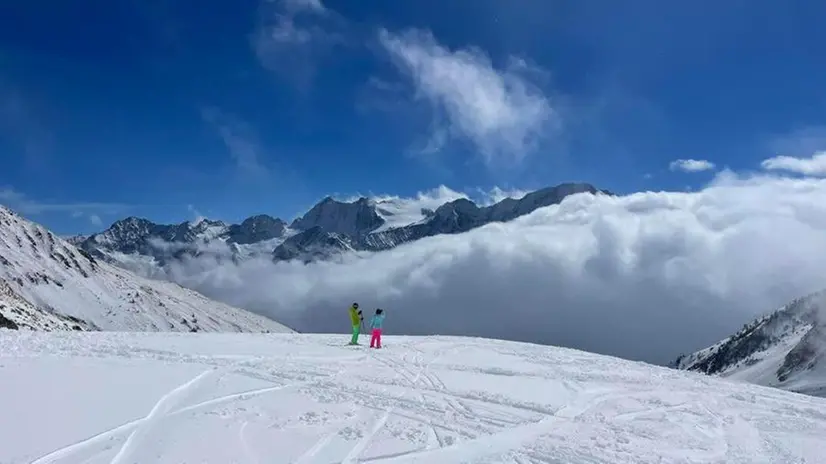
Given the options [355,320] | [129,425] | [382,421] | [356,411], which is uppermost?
[355,320]

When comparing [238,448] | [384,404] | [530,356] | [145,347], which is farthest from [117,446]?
[530,356]

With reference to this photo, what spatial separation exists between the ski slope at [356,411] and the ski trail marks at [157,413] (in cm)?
5

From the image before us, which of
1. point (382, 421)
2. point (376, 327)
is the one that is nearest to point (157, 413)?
point (382, 421)

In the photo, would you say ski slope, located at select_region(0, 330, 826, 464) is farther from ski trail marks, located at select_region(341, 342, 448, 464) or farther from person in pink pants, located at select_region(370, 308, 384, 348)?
person in pink pants, located at select_region(370, 308, 384, 348)

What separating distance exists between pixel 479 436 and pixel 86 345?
1870 centimetres

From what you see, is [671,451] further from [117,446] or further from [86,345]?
[86,345]

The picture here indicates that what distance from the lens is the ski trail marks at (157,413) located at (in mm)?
12333

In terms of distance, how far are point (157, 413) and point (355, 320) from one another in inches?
747

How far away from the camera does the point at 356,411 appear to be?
55.0 feet

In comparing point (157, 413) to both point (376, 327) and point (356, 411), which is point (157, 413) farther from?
point (376, 327)

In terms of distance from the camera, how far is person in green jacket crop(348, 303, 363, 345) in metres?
33.0

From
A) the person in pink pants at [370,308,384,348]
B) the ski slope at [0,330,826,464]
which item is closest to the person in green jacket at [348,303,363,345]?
the person in pink pants at [370,308,384,348]

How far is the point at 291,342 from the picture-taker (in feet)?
106

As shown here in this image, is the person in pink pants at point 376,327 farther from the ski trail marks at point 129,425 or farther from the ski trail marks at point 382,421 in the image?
the ski trail marks at point 129,425
